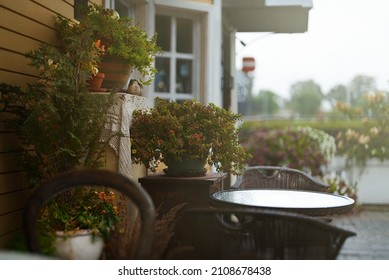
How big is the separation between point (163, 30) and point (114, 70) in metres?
2.05

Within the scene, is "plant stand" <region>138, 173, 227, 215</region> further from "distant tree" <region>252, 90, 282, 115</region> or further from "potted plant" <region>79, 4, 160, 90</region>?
"distant tree" <region>252, 90, 282, 115</region>

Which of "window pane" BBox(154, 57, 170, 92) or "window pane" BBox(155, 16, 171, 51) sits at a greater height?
"window pane" BBox(155, 16, 171, 51)

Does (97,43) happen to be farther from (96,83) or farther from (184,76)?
(184,76)

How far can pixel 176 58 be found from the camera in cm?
605

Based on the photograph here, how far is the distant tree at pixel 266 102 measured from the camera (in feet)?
167

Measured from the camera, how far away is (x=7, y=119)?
126 inches

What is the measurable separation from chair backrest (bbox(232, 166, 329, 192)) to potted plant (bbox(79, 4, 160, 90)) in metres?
1.13

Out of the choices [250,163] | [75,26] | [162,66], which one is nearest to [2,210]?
[75,26]

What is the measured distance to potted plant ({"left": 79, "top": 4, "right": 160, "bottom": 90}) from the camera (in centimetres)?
386

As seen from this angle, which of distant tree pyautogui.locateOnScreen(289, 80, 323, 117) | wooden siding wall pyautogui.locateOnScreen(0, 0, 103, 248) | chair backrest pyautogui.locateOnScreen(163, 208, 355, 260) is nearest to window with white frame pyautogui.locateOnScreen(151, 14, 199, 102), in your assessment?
wooden siding wall pyautogui.locateOnScreen(0, 0, 103, 248)

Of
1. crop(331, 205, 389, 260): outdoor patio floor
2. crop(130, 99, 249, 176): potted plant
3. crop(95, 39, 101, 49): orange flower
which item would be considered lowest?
crop(331, 205, 389, 260): outdoor patio floor

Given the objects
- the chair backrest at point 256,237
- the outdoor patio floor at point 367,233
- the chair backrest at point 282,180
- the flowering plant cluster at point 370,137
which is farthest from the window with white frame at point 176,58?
the flowering plant cluster at point 370,137

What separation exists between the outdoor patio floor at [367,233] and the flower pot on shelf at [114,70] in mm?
2105

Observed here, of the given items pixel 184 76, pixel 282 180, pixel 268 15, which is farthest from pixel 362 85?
pixel 282 180
